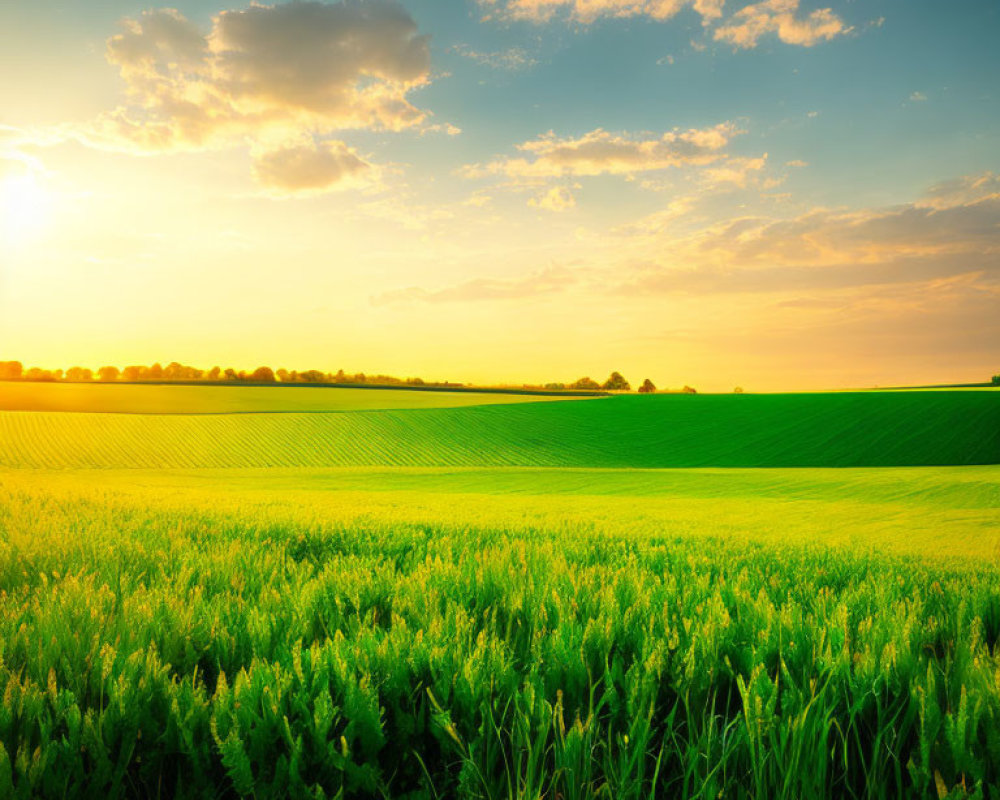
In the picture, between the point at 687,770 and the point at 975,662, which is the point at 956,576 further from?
the point at 687,770

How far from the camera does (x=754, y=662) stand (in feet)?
8.20

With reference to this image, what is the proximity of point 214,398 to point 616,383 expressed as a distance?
77.6 m

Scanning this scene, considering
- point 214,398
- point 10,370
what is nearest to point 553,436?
point 214,398

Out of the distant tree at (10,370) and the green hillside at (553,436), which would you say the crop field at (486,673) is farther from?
the distant tree at (10,370)

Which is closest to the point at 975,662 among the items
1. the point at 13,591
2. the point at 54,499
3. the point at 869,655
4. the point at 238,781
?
the point at 869,655

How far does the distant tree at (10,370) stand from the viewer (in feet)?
377

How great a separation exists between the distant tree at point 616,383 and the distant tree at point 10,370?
11658 cm

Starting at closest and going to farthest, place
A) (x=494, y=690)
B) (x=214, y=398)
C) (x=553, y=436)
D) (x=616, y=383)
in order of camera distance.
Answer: (x=494, y=690) < (x=553, y=436) < (x=214, y=398) < (x=616, y=383)

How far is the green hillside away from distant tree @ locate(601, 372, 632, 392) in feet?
148

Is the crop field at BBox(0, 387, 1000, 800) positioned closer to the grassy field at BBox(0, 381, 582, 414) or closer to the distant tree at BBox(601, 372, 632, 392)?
the grassy field at BBox(0, 381, 582, 414)

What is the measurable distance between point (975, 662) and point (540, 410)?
254ft

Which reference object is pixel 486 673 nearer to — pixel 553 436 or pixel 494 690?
pixel 494 690

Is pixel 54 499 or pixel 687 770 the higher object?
pixel 687 770

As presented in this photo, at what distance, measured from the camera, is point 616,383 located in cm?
12744
